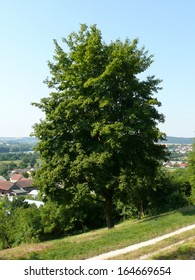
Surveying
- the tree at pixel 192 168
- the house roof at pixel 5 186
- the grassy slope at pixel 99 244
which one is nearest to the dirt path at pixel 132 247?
the grassy slope at pixel 99 244

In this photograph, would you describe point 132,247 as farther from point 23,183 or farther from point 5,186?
point 23,183

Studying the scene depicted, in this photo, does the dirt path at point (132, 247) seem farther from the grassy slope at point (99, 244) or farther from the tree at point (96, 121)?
the tree at point (96, 121)

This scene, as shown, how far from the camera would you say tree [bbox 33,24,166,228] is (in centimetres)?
2014

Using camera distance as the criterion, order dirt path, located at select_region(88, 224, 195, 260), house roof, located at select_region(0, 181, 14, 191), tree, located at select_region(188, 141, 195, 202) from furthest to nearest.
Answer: house roof, located at select_region(0, 181, 14, 191), tree, located at select_region(188, 141, 195, 202), dirt path, located at select_region(88, 224, 195, 260)

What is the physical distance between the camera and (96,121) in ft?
67.6

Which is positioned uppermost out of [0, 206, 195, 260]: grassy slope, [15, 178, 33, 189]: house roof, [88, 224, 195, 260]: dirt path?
[88, 224, 195, 260]: dirt path

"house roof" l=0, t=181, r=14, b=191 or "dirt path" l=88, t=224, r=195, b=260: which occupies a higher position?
"dirt path" l=88, t=224, r=195, b=260

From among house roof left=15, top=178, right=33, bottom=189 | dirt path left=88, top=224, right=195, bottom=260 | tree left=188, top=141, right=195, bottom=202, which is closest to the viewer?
dirt path left=88, top=224, right=195, bottom=260

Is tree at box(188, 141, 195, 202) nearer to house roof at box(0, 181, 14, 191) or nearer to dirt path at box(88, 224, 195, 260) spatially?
dirt path at box(88, 224, 195, 260)

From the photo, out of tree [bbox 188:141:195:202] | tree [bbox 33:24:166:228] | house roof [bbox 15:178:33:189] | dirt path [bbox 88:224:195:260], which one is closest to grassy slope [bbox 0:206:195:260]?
dirt path [bbox 88:224:195:260]

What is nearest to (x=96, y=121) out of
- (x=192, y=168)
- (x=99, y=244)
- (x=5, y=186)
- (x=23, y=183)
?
(x=99, y=244)

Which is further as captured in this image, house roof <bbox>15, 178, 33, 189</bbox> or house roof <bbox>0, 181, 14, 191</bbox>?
house roof <bbox>15, 178, 33, 189</bbox>

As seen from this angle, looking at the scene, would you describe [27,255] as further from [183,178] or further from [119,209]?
[183,178]

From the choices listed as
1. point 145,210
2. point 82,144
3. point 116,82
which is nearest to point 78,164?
point 82,144
